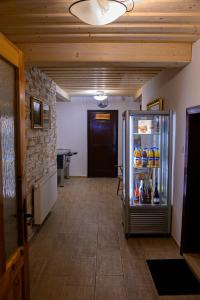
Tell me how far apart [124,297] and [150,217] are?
1.45m

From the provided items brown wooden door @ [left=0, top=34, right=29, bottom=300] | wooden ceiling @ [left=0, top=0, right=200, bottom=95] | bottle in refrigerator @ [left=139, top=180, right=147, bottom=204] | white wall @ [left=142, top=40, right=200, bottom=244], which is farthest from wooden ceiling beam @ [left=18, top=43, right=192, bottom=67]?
bottle in refrigerator @ [left=139, top=180, right=147, bottom=204]

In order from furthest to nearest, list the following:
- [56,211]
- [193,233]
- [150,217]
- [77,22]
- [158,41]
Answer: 1. [56,211]
2. [150,217]
3. [193,233]
4. [158,41]
5. [77,22]

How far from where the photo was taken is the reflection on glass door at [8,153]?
1.59 meters

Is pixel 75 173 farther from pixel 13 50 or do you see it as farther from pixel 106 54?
pixel 13 50

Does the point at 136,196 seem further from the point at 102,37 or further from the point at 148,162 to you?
the point at 102,37

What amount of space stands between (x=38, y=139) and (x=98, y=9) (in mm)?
2821

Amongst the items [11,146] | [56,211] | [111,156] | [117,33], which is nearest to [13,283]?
[11,146]

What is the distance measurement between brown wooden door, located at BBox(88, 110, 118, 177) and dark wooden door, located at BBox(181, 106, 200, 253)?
528cm

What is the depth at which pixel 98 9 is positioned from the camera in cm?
163

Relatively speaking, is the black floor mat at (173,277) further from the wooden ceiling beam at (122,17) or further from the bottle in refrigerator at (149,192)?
the wooden ceiling beam at (122,17)

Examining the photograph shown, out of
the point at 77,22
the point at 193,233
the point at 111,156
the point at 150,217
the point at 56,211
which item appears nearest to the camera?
the point at 77,22

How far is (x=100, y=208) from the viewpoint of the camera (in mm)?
5219

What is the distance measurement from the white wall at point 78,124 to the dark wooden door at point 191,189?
536cm

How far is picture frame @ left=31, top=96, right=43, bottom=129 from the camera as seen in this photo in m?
3.73
